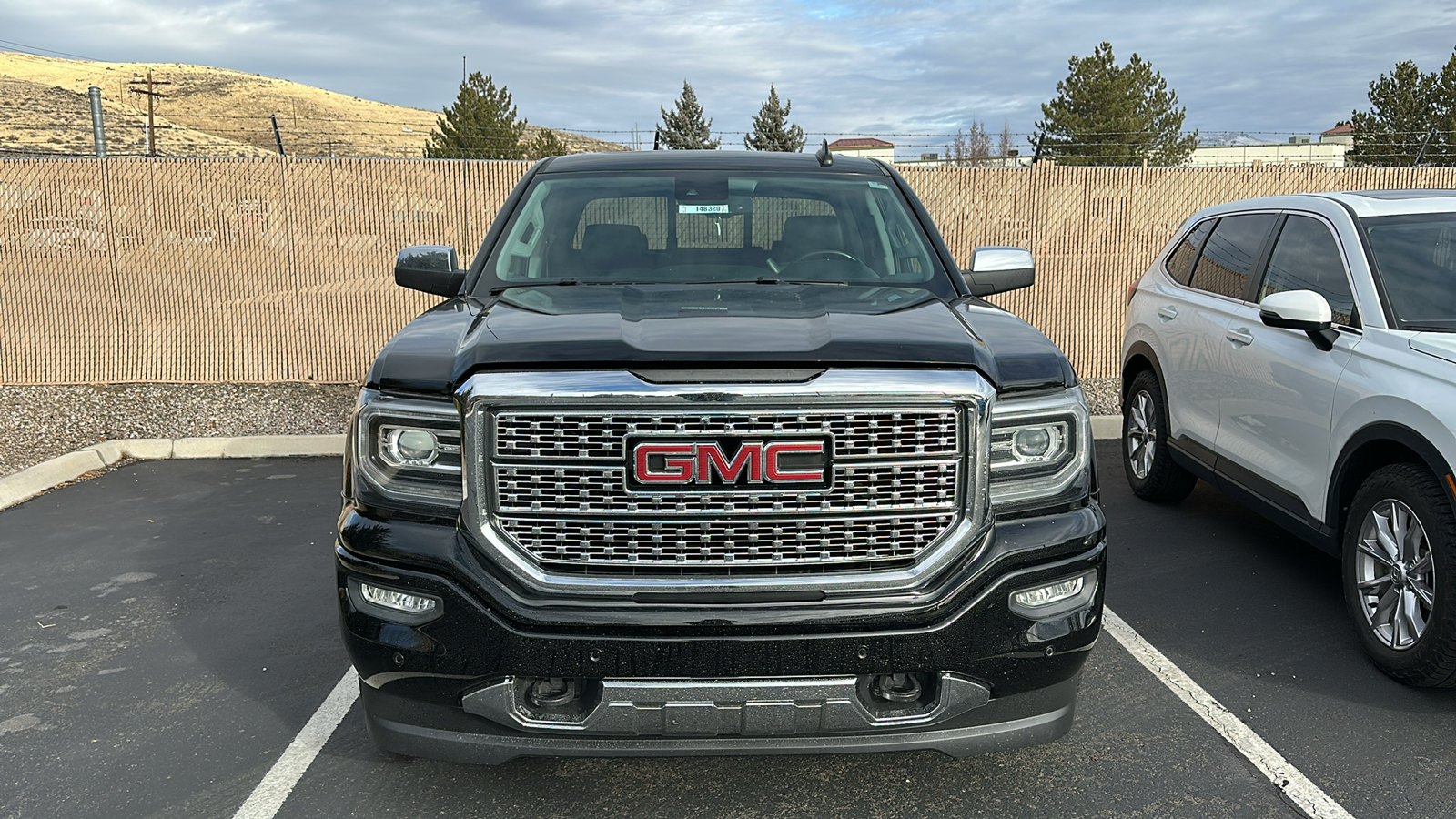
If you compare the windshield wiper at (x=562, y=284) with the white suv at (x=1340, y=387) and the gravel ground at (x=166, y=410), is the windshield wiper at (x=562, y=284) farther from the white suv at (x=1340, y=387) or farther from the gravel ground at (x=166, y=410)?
the gravel ground at (x=166, y=410)

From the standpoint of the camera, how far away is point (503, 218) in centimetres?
418

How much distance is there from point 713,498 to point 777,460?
178 millimetres

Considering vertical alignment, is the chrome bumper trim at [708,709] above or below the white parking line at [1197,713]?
above

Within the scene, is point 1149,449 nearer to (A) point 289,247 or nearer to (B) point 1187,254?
(B) point 1187,254

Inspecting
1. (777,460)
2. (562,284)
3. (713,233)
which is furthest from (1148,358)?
(777,460)

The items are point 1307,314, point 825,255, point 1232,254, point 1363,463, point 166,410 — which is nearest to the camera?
point 825,255

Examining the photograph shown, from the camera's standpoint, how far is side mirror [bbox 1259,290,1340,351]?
4.35 m

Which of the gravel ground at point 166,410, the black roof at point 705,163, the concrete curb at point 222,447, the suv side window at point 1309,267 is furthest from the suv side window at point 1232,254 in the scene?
the concrete curb at point 222,447

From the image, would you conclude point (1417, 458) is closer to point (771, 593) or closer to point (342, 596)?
point (771, 593)

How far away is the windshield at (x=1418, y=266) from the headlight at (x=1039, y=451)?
7.19 ft

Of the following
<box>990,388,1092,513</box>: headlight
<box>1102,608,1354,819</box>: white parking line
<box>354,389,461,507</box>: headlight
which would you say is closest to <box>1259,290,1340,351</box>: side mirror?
<box>1102,608,1354,819</box>: white parking line

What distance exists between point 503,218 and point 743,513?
2081 millimetres

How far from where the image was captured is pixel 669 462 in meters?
2.56

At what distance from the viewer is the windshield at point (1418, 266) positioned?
4.20m
